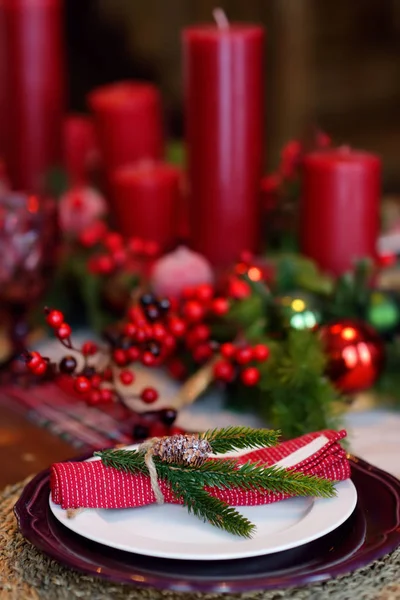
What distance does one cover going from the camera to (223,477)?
0.49 meters

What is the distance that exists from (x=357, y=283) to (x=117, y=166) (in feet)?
1.50

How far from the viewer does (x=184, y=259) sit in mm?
839

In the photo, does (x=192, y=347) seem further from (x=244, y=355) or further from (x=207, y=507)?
(x=207, y=507)

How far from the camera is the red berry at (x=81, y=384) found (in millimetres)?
663

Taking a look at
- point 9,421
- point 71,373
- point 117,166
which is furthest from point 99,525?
point 117,166

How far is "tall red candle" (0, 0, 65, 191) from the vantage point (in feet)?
3.78

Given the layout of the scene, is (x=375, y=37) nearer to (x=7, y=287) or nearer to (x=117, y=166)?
(x=117, y=166)

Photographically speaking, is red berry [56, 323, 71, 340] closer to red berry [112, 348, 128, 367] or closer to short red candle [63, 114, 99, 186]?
red berry [112, 348, 128, 367]

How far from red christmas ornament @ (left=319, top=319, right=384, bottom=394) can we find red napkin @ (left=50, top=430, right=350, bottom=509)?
0.21 m

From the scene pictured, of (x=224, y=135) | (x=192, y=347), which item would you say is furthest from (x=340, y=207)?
(x=192, y=347)

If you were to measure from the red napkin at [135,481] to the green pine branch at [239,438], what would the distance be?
0.02 meters

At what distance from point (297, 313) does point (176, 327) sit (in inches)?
4.2

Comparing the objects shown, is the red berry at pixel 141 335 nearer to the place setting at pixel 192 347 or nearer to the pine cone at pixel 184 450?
the place setting at pixel 192 347

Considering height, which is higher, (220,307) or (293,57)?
(220,307)
